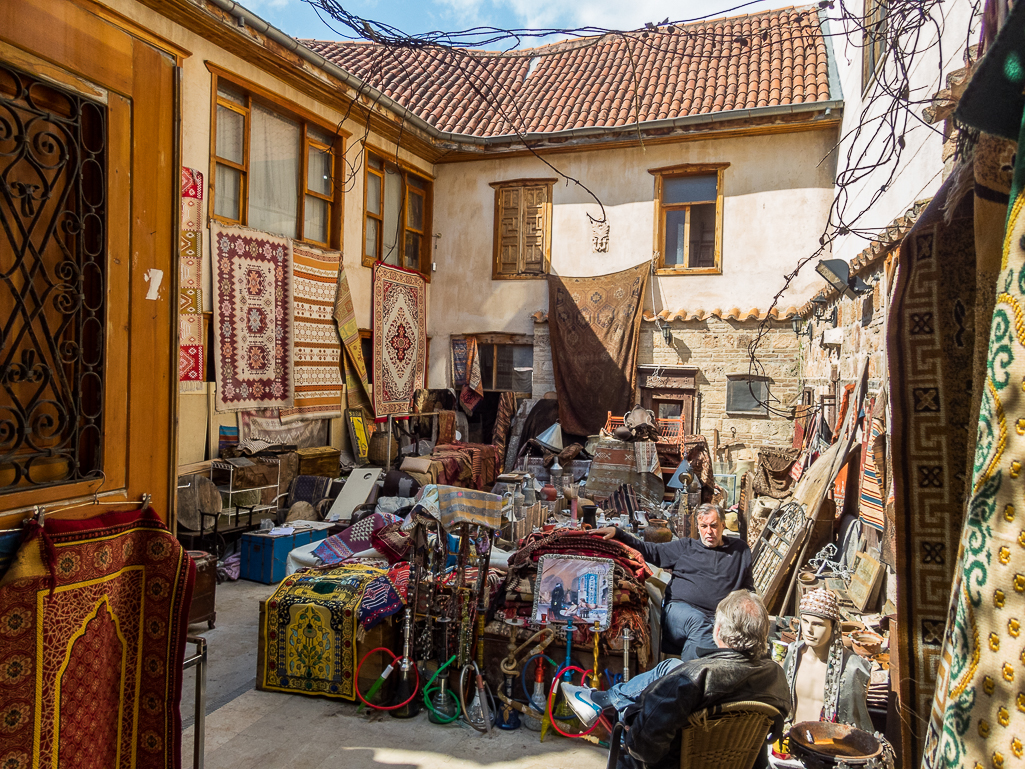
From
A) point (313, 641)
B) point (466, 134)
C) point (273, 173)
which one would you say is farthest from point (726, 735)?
point (466, 134)

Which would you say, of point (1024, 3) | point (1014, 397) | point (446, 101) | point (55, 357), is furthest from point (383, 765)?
point (446, 101)

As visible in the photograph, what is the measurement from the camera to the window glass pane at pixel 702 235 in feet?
39.9

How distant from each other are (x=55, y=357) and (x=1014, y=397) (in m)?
2.65

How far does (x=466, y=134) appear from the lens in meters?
13.3

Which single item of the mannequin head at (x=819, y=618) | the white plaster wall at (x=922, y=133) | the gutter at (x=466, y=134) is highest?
the gutter at (x=466, y=134)

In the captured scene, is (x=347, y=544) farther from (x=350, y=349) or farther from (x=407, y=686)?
(x=350, y=349)

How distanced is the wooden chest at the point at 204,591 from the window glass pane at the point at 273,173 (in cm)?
512

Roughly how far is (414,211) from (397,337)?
8.53 ft

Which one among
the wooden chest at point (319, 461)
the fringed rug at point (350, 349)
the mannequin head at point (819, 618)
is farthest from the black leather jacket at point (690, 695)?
the fringed rug at point (350, 349)

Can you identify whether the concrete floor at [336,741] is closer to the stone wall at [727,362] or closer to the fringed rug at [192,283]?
the fringed rug at [192,283]

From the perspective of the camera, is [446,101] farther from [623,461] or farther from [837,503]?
[837,503]

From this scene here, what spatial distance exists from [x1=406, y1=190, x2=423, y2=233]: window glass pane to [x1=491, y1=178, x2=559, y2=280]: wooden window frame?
4.77 feet

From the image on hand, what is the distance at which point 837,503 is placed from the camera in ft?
A: 21.4

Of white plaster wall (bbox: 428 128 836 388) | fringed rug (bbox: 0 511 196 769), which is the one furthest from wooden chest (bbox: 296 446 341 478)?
fringed rug (bbox: 0 511 196 769)
